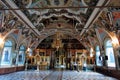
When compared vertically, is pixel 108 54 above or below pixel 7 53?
below

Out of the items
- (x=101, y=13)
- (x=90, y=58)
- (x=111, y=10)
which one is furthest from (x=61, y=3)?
(x=90, y=58)

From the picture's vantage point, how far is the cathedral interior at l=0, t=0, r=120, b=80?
8484 millimetres

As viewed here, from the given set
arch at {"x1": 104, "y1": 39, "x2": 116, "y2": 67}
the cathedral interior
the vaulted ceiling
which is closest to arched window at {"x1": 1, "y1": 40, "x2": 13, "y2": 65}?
the cathedral interior

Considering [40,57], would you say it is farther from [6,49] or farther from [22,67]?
[6,49]

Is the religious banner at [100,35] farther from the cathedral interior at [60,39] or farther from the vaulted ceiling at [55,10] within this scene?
the vaulted ceiling at [55,10]

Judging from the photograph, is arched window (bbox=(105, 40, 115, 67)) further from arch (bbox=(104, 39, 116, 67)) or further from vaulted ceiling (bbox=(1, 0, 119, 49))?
vaulted ceiling (bbox=(1, 0, 119, 49))

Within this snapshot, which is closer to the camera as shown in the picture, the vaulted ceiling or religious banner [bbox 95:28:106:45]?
the vaulted ceiling

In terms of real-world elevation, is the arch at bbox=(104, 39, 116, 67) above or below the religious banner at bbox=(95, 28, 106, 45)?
below

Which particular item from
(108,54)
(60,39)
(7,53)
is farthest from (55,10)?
(7,53)

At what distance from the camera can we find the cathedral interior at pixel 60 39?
8484 mm

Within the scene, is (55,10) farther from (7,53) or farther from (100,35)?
(7,53)

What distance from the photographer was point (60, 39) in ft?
49.1

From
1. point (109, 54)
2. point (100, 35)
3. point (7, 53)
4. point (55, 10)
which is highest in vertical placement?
point (55, 10)

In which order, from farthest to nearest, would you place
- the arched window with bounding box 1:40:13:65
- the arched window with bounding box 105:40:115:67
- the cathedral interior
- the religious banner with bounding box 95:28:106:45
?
the arched window with bounding box 1:40:13:65 < the arched window with bounding box 105:40:115:67 < the religious banner with bounding box 95:28:106:45 < the cathedral interior
